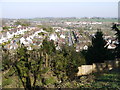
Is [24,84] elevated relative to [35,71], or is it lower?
lower

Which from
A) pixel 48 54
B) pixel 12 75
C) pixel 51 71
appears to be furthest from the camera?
pixel 48 54

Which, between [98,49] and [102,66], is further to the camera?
[98,49]

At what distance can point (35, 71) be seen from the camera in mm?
8016

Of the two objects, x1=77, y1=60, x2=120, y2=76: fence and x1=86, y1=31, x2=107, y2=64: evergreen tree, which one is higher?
x1=86, y1=31, x2=107, y2=64: evergreen tree

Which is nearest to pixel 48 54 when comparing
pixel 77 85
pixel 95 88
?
pixel 77 85

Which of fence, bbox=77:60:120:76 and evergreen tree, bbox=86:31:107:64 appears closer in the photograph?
fence, bbox=77:60:120:76

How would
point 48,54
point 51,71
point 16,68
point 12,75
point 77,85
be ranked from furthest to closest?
1. point 48,54
2. point 51,71
3. point 12,75
4. point 16,68
5. point 77,85

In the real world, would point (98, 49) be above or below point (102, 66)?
above

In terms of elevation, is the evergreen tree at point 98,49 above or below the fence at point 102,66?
above

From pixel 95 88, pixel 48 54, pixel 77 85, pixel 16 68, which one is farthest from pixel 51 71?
pixel 95 88

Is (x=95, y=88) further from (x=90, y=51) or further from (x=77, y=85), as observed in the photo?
(x=90, y=51)

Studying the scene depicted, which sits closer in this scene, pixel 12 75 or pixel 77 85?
pixel 77 85

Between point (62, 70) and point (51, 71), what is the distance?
1880 mm

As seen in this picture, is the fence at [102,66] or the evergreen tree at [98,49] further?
the evergreen tree at [98,49]
